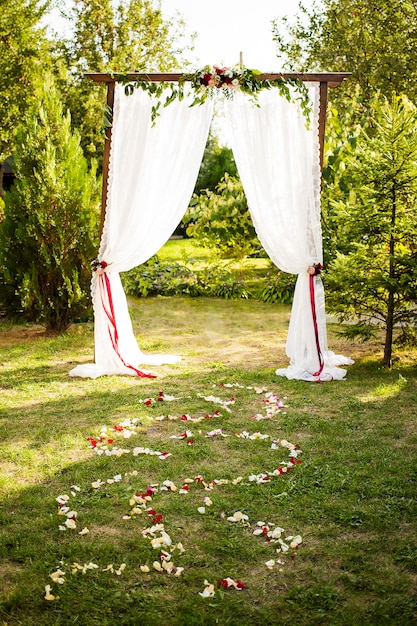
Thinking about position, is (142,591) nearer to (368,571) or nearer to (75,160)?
(368,571)

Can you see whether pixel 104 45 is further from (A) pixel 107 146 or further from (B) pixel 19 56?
(A) pixel 107 146

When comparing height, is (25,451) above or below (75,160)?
below

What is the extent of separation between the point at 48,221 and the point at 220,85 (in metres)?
2.40

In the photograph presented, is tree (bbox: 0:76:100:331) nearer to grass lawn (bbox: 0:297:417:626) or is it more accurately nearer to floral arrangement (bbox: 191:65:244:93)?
Result: grass lawn (bbox: 0:297:417:626)

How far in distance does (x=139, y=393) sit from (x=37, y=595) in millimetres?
2659

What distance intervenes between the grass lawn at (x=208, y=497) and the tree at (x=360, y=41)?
7073 mm

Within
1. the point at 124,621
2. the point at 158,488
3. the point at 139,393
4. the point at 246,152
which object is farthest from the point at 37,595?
the point at 246,152

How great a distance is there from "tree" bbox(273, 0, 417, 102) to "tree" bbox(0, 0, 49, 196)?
4404 millimetres

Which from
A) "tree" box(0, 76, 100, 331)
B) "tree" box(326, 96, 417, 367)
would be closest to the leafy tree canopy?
"tree" box(0, 76, 100, 331)

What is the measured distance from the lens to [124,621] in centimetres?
257

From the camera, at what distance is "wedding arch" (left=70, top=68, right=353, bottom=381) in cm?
558

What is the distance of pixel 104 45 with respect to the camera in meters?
14.3

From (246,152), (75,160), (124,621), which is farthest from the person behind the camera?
(75,160)

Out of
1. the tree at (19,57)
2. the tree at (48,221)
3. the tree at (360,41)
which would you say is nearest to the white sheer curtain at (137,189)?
the tree at (48,221)
